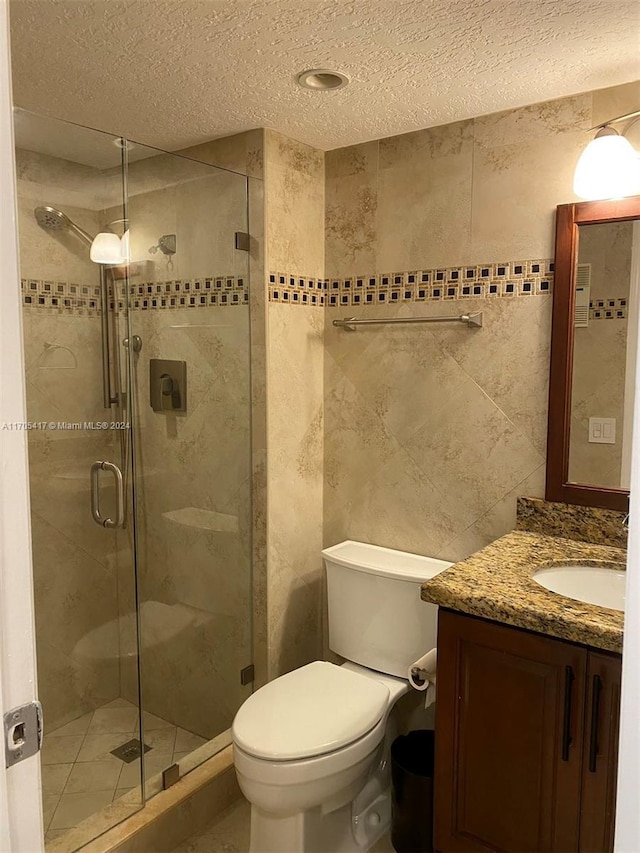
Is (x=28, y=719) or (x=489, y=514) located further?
(x=489, y=514)

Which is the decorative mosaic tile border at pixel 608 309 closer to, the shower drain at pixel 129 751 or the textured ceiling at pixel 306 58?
the textured ceiling at pixel 306 58

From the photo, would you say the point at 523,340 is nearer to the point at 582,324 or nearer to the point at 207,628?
the point at 582,324

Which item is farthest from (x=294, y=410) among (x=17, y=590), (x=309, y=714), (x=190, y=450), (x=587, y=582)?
(x=17, y=590)

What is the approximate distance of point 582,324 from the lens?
1943 millimetres

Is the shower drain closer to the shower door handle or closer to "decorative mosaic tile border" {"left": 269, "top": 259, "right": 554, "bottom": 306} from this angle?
the shower door handle

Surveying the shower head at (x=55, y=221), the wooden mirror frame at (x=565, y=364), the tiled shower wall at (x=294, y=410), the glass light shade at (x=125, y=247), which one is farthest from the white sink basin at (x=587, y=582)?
the shower head at (x=55, y=221)

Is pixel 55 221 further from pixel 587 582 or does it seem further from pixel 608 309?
pixel 587 582

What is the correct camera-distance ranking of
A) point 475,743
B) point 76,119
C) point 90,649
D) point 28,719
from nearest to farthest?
point 28,719 < point 475,743 < point 76,119 < point 90,649

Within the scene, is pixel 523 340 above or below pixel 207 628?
above

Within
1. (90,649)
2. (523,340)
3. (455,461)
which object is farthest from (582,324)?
(90,649)

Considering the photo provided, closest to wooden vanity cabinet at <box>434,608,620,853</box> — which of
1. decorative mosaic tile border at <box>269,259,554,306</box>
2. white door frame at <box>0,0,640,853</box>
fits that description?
white door frame at <box>0,0,640,853</box>

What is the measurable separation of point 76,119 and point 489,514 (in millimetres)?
1845

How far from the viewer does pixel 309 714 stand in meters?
1.89

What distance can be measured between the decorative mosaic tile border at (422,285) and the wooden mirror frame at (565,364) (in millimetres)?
63
